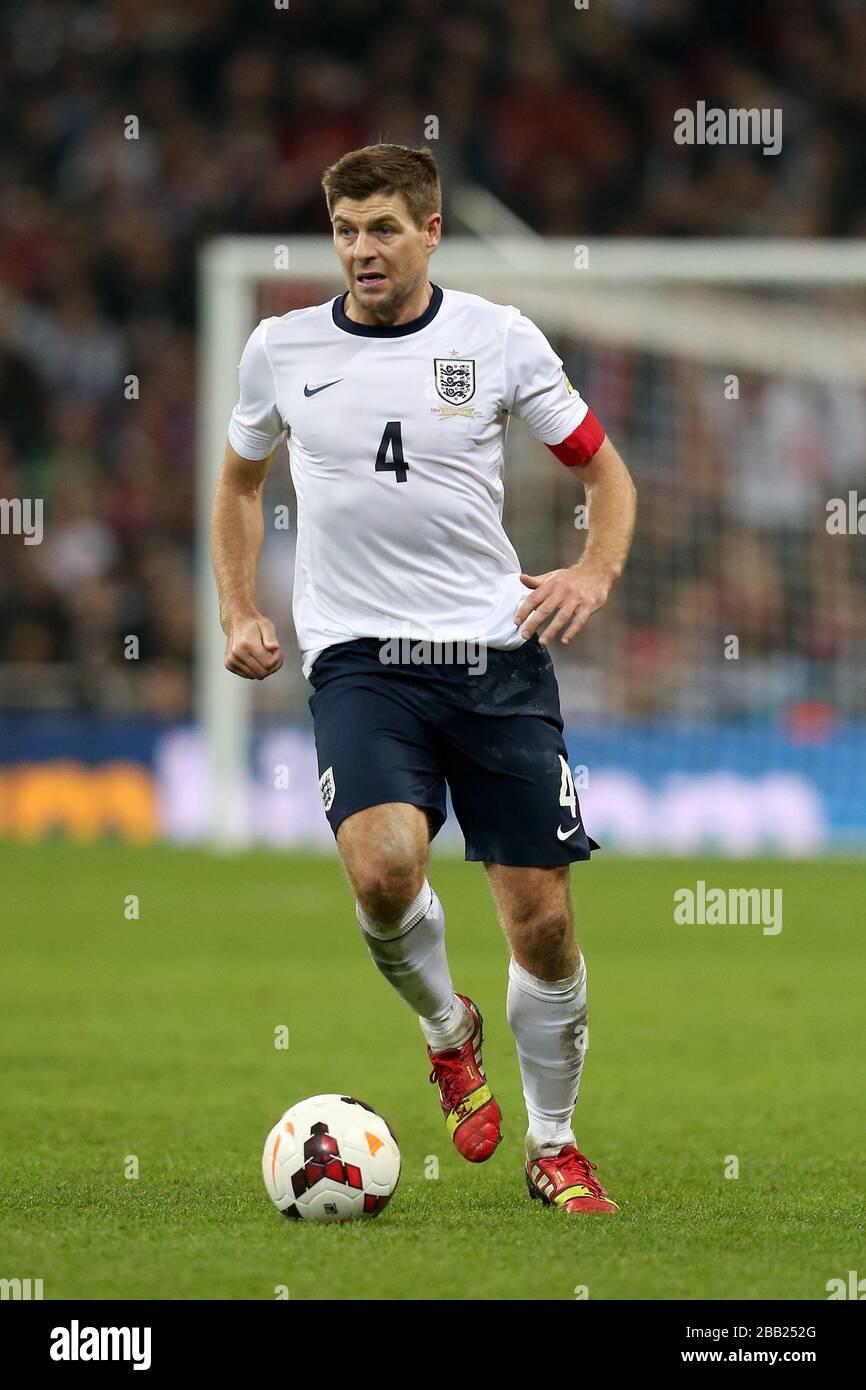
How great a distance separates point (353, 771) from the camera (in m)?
5.14

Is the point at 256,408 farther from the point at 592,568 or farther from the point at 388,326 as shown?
the point at 592,568

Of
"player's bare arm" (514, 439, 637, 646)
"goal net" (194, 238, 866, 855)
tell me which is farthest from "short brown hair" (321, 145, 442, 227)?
"goal net" (194, 238, 866, 855)

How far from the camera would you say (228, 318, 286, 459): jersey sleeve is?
540 centimetres

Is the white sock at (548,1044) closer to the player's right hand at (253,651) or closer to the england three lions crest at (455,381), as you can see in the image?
the player's right hand at (253,651)

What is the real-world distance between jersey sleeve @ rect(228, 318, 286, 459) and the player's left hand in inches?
31.4

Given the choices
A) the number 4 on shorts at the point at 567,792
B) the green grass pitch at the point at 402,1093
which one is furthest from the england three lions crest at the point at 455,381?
the green grass pitch at the point at 402,1093

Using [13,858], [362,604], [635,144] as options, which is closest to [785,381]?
[635,144]

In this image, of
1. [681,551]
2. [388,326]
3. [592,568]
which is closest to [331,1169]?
[592,568]

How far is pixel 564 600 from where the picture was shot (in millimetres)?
5098

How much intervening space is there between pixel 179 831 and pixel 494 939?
18.1 ft

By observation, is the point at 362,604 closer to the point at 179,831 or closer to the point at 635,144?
the point at 179,831

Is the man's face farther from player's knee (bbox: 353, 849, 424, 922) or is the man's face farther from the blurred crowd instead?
the blurred crowd

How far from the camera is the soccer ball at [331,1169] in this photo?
499cm

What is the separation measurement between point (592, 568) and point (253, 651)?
0.81 m
